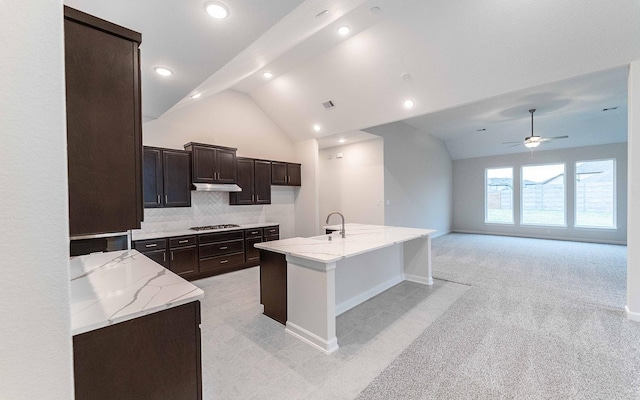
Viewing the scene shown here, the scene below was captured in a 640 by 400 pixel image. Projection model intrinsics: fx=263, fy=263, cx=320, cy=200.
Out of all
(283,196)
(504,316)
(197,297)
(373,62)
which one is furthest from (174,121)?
(504,316)

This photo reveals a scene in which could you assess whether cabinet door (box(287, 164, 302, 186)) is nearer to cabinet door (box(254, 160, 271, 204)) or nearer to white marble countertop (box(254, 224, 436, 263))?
cabinet door (box(254, 160, 271, 204))

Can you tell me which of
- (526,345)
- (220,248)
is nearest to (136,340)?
(526,345)

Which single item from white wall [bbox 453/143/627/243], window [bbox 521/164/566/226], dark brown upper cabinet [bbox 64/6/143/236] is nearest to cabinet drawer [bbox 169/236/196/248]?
dark brown upper cabinet [bbox 64/6/143/236]

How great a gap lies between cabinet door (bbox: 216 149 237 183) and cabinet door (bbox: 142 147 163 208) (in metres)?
0.97

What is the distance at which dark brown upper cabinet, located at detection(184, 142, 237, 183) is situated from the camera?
475 cm

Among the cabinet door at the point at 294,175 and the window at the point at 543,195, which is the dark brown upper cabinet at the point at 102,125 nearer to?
the cabinet door at the point at 294,175

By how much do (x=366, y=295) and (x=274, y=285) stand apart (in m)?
1.34

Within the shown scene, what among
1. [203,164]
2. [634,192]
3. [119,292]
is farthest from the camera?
[203,164]

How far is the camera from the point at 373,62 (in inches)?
157

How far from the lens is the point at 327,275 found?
2471 mm

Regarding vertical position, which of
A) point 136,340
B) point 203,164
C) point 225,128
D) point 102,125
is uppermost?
point 225,128

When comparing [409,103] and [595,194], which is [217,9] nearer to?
[409,103]

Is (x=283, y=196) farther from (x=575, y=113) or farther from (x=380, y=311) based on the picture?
(x=575, y=113)

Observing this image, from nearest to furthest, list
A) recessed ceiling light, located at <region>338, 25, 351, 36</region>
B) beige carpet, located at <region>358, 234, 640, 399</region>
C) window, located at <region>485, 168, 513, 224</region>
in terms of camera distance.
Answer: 1. beige carpet, located at <region>358, 234, 640, 399</region>
2. recessed ceiling light, located at <region>338, 25, 351, 36</region>
3. window, located at <region>485, 168, 513, 224</region>
